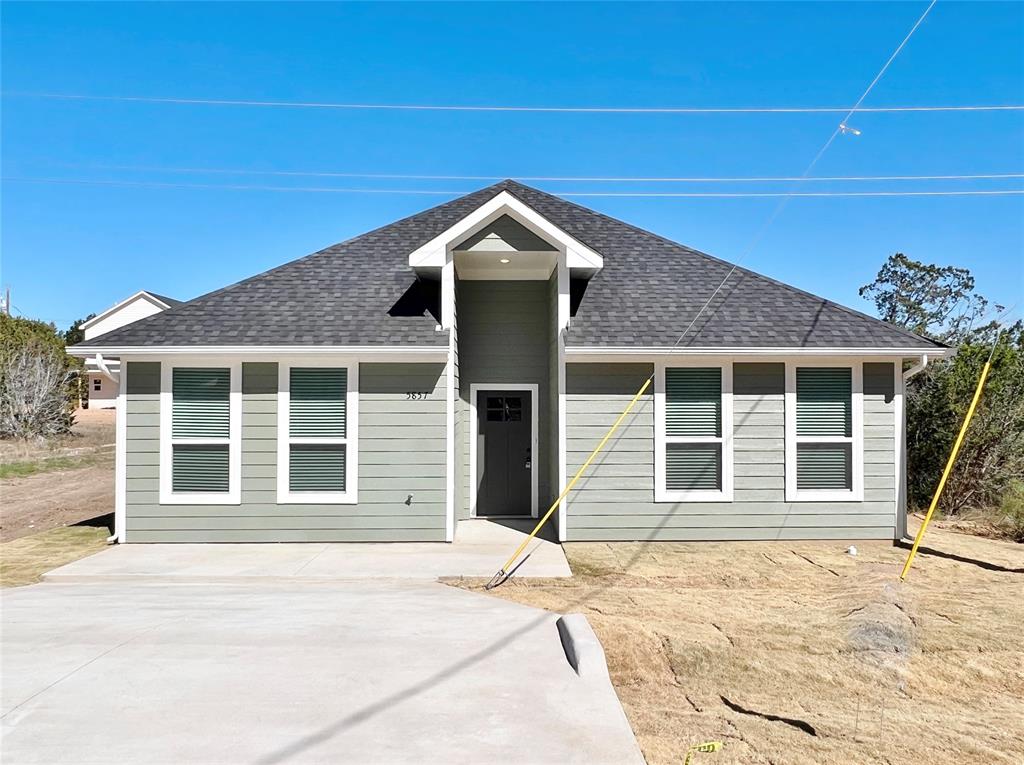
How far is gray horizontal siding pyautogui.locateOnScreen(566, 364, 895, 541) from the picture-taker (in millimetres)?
9742

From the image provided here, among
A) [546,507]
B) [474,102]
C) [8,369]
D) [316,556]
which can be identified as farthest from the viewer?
[8,369]

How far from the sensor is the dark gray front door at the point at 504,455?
1151 centimetres

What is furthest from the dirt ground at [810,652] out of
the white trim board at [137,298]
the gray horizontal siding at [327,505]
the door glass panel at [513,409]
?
the white trim board at [137,298]

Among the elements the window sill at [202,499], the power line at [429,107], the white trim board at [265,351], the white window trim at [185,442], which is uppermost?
the power line at [429,107]

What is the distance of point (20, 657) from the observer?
486 cm

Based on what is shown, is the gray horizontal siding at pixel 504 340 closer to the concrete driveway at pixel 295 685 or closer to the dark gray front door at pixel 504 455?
the dark gray front door at pixel 504 455

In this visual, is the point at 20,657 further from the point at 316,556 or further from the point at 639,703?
the point at 639,703

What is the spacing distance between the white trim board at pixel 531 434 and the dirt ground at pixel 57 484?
707 centimetres

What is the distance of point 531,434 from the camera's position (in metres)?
11.5

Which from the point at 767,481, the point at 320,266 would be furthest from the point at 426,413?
the point at 767,481

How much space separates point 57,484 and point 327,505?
1093 centimetres

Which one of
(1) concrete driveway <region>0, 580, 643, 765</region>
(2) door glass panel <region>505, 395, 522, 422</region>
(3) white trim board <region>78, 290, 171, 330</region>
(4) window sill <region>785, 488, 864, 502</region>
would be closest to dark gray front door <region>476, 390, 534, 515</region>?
(2) door glass panel <region>505, 395, 522, 422</region>

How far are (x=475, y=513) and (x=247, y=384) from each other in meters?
4.44

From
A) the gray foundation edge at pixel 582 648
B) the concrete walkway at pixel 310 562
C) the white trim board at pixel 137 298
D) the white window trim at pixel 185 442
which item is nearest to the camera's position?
the gray foundation edge at pixel 582 648
